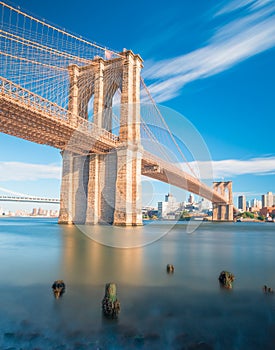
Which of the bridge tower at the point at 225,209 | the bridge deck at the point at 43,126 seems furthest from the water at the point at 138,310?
the bridge tower at the point at 225,209

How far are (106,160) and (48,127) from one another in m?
9.62

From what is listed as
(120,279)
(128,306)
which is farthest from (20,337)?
(120,279)

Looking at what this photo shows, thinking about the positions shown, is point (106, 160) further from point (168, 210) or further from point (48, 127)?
point (168, 210)

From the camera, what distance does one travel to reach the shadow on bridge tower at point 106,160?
3067 cm

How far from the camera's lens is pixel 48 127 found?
24.3 m

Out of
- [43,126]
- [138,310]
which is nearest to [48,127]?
[43,126]

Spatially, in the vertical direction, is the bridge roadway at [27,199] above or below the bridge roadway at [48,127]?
below

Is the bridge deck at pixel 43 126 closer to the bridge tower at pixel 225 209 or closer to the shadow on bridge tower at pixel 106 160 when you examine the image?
the shadow on bridge tower at pixel 106 160

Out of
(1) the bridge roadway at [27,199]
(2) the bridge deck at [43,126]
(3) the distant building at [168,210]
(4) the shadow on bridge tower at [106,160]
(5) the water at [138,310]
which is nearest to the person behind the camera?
(5) the water at [138,310]

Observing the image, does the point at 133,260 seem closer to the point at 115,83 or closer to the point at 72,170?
the point at 72,170

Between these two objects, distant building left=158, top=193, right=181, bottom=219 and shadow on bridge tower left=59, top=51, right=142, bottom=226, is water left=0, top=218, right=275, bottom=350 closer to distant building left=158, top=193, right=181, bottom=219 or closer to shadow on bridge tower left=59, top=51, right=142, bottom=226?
shadow on bridge tower left=59, top=51, right=142, bottom=226

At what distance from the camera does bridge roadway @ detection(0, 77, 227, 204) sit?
19.6 m

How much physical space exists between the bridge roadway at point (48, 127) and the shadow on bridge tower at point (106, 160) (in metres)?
1.70

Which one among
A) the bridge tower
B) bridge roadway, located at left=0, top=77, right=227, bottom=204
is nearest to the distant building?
the bridge tower
